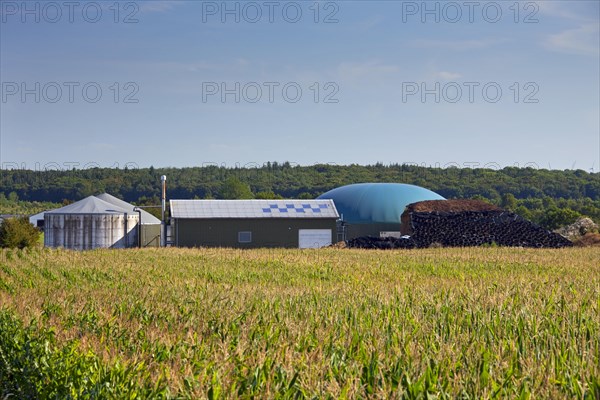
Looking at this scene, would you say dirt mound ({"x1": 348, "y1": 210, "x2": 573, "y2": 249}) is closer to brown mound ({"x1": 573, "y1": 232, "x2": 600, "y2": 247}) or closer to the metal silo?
brown mound ({"x1": 573, "y1": 232, "x2": 600, "y2": 247})

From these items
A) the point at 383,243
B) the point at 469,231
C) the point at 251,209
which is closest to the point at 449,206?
the point at 469,231

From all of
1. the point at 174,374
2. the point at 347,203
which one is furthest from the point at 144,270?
the point at 347,203

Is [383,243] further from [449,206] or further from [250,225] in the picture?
[250,225]


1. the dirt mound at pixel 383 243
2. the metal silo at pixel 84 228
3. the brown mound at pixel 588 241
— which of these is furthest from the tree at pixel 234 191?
the dirt mound at pixel 383 243

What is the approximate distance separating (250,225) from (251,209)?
60.2 inches

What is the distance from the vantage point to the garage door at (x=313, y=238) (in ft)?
186

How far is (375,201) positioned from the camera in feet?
224

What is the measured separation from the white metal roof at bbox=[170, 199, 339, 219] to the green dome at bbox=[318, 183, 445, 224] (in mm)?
8871

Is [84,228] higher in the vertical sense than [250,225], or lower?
lower

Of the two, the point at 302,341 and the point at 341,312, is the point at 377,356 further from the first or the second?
the point at 341,312

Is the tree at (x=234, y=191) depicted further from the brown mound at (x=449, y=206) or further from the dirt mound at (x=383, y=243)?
the dirt mound at (x=383, y=243)

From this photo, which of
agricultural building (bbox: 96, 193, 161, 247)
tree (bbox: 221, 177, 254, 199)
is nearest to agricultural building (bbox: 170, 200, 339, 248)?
agricultural building (bbox: 96, 193, 161, 247)

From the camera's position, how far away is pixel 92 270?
29250 millimetres

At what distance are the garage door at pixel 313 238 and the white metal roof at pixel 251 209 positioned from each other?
3.70 feet
